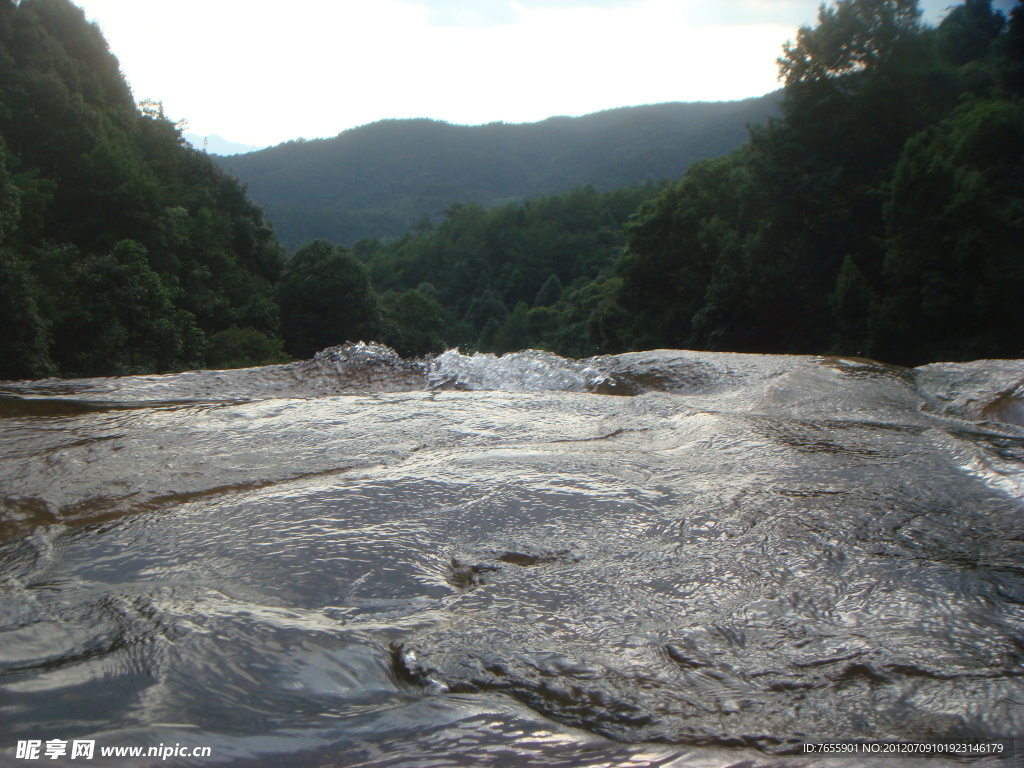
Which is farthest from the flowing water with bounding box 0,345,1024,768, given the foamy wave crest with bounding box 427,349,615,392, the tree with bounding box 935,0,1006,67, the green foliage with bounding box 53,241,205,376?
the tree with bounding box 935,0,1006,67

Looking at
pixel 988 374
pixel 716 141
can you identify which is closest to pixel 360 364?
pixel 988 374

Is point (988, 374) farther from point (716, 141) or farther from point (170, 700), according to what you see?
point (716, 141)

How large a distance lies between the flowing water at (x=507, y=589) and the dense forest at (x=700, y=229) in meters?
11.4

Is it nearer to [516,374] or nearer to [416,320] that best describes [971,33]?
[416,320]

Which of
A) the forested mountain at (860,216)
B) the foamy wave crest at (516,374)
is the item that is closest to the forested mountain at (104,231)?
the foamy wave crest at (516,374)

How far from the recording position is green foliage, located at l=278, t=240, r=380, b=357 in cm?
2631

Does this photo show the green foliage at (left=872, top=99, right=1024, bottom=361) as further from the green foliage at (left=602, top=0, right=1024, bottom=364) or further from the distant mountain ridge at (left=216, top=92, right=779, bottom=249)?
the distant mountain ridge at (left=216, top=92, right=779, bottom=249)

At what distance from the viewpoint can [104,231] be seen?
1952 cm

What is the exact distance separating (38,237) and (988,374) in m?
19.2

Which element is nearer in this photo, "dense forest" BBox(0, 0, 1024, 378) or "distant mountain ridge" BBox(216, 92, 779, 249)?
"dense forest" BBox(0, 0, 1024, 378)

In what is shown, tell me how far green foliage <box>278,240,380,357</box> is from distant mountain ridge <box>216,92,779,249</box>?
62.3 meters

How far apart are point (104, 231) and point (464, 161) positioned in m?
110

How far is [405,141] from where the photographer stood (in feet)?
411

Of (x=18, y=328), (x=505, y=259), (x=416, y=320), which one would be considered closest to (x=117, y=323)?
(x=18, y=328)
